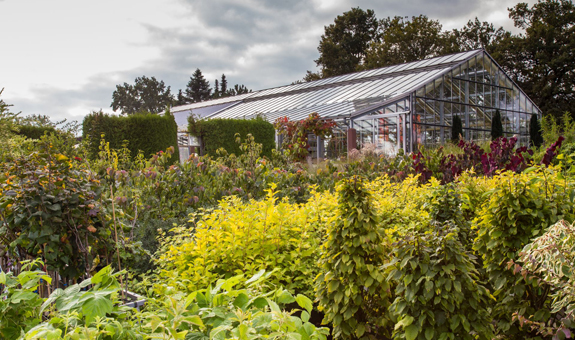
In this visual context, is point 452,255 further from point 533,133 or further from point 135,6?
point 533,133

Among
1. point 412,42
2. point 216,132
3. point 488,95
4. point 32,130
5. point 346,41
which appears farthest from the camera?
point 346,41

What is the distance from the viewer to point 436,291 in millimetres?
2074

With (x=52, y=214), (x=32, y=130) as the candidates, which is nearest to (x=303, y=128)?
(x=32, y=130)

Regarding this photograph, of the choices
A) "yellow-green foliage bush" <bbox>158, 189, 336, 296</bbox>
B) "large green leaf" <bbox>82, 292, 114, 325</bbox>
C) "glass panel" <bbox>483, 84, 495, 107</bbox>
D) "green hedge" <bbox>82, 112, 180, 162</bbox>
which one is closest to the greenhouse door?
"glass panel" <bbox>483, 84, 495, 107</bbox>

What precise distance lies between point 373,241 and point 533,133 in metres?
21.9

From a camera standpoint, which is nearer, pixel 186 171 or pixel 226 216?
pixel 226 216

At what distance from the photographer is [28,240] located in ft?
8.20

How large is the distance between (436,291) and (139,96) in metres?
59.9

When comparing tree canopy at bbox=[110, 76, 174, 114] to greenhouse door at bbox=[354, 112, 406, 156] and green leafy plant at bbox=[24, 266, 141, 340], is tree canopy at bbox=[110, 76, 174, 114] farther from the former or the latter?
green leafy plant at bbox=[24, 266, 141, 340]

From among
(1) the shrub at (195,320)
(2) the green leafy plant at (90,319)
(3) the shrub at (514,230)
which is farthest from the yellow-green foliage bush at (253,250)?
(1) the shrub at (195,320)

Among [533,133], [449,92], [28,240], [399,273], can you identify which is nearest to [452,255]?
[399,273]

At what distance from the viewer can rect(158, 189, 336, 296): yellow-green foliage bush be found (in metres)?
2.68

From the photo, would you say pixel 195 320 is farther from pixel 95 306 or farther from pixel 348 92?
pixel 348 92

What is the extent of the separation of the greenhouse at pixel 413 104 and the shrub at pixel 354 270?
35.8ft
